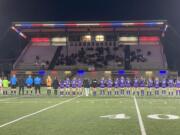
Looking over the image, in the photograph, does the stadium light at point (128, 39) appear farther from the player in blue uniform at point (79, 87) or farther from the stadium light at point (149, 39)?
the player in blue uniform at point (79, 87)

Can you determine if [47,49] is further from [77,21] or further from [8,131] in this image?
[8,131]

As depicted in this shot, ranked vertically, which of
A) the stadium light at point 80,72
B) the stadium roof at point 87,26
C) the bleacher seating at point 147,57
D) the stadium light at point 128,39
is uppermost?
the stadium roof at point 87,26

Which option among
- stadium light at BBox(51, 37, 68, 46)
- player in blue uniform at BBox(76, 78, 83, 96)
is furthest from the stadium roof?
player in blue uniform at BBox(76, 78, 83, 96)

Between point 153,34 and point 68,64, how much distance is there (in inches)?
502

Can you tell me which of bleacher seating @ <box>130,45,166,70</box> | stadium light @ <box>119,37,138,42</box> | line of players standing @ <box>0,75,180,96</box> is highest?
stadium light @ <box>119,37,138,42</box>

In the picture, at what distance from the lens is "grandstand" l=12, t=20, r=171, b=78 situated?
52562 millimetres

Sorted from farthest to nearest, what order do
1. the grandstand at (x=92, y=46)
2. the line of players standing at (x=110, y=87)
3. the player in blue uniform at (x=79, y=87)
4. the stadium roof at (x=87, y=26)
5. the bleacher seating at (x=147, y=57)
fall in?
the grandstand at (x=92, y=46) < the stadium roof at (x=87, y=26) < the bleacher seating at (x=147, y=57) < the player in blue uniform at (x=79, y=87) < the line of players standing at (x=110, y=87)

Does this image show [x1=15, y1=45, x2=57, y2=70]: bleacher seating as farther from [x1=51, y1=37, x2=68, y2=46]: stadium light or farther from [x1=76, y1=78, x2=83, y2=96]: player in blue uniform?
[x1=76, y1=78, x2=83, y2=96]: player in blue uniform

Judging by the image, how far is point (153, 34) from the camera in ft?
188

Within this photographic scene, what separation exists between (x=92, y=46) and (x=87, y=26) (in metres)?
4.76

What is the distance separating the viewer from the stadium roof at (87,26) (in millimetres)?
52094

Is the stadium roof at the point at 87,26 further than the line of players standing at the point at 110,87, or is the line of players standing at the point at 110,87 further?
the stadium roof at the point at 87,26

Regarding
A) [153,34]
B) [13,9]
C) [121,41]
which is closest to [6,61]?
[13,9]

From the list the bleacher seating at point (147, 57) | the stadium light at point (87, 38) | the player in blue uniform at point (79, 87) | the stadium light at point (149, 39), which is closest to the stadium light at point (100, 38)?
the stadium light at point (87, 38)
